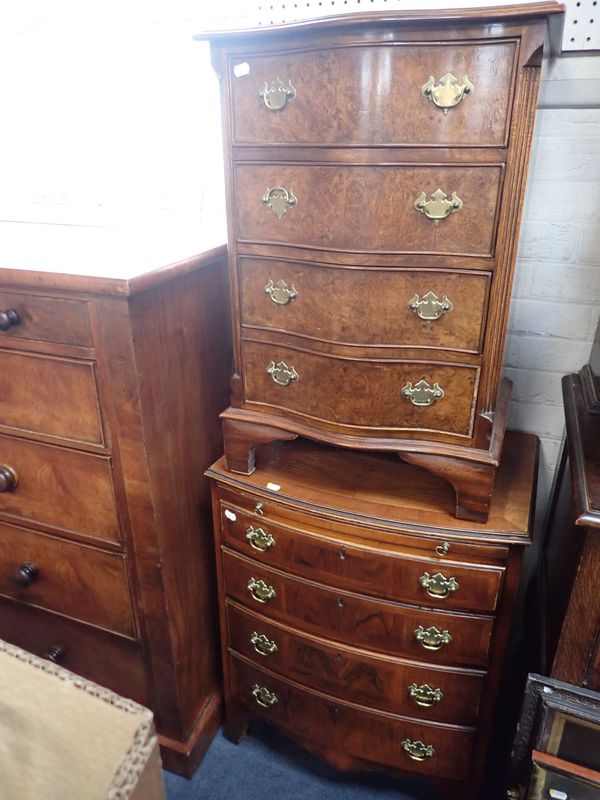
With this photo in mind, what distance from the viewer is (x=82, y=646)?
4.99 ft

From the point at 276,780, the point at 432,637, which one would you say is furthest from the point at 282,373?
the point at 276,780

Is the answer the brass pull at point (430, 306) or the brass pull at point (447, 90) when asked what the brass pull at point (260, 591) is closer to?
the brass pull at point (430, 306)

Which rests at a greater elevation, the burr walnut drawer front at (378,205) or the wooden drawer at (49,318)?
the burr walnut drawer front at (378,205)

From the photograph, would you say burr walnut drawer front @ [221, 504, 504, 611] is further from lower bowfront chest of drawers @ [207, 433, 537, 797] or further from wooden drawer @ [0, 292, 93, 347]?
wooden drawer @ [0, 292, 93, 347]

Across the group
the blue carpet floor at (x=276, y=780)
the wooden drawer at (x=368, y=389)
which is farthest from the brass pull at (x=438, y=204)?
the blue carpet floor at (x=276, y=780)

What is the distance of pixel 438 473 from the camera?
1159mm

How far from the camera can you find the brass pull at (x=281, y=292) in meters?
1.15

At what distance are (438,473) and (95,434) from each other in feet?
2.23

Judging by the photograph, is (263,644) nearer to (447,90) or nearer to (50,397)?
(50,397)

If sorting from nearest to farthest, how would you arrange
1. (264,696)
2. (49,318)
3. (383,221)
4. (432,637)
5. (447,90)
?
(447,90)
(383,221)
(49,318)
(432,637)
(264,696)

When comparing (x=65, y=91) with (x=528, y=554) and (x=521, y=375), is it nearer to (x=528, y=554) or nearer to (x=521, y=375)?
(x=521, y=375)

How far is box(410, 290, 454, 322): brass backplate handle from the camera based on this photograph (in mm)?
1053

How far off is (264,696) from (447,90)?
1.38 m

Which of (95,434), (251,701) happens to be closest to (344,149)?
(95,434)
